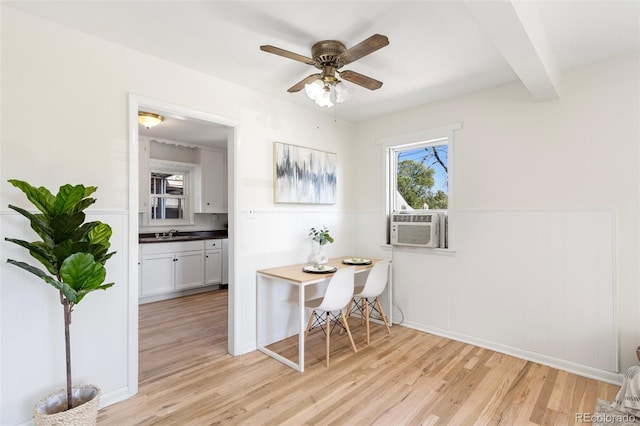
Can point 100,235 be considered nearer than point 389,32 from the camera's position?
Yes

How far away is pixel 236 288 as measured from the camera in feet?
9.55

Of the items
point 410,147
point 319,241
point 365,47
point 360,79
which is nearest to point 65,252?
point 365,47

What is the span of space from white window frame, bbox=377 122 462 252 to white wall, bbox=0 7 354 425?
5.97ft

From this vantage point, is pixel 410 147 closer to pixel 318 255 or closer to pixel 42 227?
pixel 318 255

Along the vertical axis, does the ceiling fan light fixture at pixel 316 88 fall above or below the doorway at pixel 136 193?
above

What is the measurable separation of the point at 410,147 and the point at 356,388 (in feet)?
8.55

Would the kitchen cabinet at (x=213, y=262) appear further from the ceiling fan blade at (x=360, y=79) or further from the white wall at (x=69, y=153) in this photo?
the ceiling fan blade at (x=360, y=79)

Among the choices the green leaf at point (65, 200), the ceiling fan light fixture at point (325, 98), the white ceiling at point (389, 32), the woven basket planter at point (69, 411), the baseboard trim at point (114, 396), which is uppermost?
the white ceiling at point (389, 32)

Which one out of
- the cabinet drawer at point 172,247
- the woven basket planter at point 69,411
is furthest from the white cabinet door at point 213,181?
the woven basket planter at point 69,411

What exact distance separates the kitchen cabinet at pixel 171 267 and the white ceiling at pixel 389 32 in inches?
117

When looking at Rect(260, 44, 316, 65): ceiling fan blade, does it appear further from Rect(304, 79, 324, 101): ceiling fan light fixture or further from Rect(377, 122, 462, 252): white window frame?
Rect(377, 122, 462, 252): white window frame

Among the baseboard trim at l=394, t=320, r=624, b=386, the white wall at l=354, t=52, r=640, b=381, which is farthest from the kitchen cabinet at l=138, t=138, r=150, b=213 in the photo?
the baseboard trim at l=394, t=320, r=624, b=386

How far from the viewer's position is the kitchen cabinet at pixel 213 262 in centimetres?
518

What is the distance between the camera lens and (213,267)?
527cm
